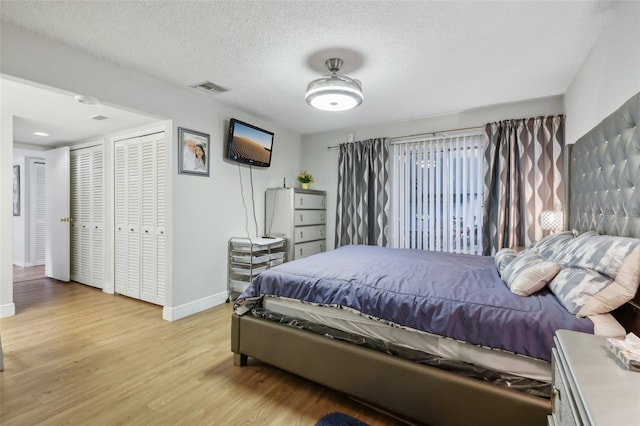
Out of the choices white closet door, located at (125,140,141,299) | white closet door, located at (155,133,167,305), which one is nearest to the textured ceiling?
white closet door, located at (155,133,167,305)

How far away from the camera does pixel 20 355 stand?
7.64 feet

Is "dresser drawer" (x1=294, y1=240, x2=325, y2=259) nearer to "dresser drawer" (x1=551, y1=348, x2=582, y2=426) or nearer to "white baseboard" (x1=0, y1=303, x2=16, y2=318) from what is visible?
"white baseboard" (x1=0, y1=303, x2=16, y2=318)

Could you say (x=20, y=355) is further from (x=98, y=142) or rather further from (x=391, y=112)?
(x=391, y=112)

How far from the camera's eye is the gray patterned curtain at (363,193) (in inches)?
166

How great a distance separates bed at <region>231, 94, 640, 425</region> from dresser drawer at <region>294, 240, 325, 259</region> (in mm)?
1895

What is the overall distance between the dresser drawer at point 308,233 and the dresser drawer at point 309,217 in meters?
0.06

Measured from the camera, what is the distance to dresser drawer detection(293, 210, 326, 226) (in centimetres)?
416

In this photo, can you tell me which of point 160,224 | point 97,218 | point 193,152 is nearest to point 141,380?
point 160,224

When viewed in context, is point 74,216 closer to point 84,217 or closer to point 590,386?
point 84,217

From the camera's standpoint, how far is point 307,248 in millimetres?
4379

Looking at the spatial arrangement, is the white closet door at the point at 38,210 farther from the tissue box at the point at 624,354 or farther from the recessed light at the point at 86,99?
the tissue box at the point at 624,354

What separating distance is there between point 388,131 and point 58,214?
5.25 m

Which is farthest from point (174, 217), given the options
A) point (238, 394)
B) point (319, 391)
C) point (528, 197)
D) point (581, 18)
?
point (528, 197)

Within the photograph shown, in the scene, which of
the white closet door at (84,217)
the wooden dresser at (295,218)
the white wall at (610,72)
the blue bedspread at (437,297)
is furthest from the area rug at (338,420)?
the white closet door at (84,217)
